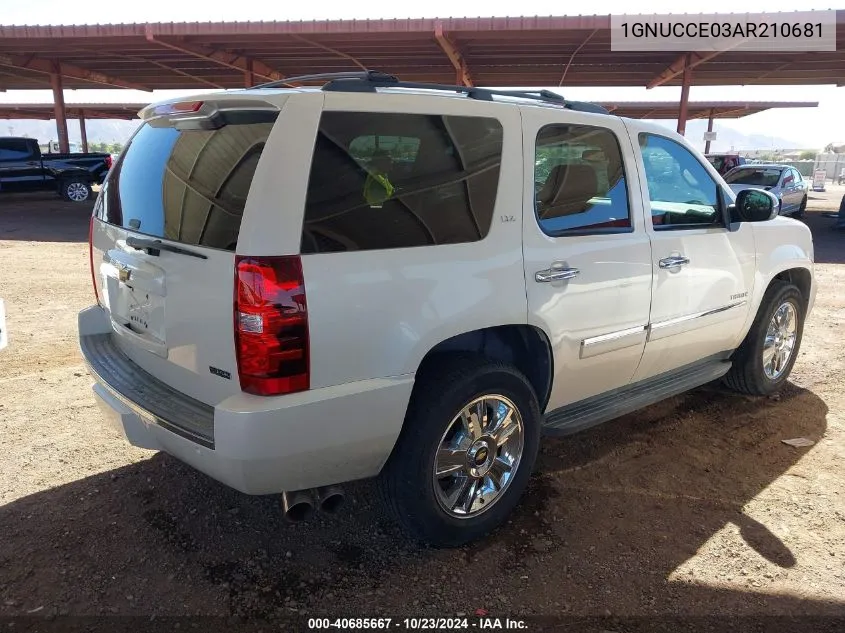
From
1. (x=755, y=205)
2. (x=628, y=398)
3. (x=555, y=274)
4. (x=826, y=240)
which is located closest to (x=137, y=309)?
(x=555, y=274)

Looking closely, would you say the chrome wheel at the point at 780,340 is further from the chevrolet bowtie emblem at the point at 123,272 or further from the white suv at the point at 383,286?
Result: the chevrolet bowtie emblem at the point at 123,272

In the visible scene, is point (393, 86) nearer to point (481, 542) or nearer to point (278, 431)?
point (278, 431)

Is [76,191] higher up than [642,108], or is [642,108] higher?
[642,108]

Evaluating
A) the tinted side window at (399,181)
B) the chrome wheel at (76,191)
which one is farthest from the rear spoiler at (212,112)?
the chrome wheel at (76,191)

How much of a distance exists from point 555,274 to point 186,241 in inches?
62.9

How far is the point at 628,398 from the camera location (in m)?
3.50

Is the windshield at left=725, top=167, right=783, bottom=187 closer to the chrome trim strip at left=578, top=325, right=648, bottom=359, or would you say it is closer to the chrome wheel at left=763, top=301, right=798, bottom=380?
the chrome wheel at left=763, top=301, right=798, bottom=380

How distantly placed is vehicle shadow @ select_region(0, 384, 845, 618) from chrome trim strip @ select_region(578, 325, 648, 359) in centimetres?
76

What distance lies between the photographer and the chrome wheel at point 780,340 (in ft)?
15.0

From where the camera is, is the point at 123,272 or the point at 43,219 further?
the point at 43,219

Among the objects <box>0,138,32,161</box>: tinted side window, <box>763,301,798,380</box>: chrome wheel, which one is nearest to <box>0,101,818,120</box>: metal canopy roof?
<box>0,138,32,161</box>: tinted side window

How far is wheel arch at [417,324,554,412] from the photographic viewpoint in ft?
9.26

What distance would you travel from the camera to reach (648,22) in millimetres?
15133

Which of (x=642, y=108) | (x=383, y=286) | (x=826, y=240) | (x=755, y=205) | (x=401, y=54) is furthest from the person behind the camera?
A: (x=642, y=108)
